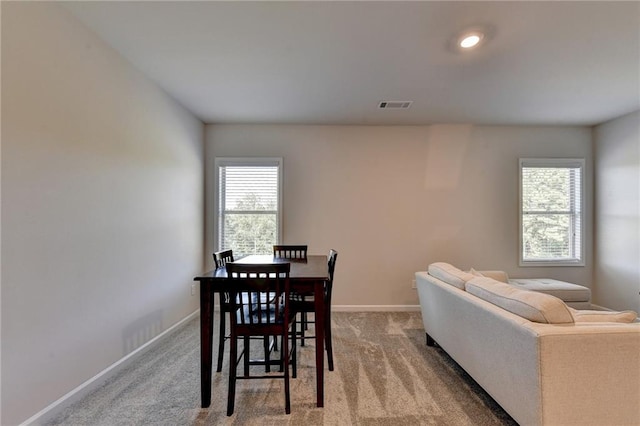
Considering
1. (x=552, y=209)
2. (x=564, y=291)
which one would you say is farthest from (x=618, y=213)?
(x=564, y=291)

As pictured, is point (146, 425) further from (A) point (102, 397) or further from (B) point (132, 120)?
(B) point (132, 120)

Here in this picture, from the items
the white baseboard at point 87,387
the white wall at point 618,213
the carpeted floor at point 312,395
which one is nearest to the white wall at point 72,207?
the white baseboard at point 87,387

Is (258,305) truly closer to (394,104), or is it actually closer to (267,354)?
(267,354)

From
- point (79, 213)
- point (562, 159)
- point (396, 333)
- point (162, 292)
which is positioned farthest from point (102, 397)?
point (562, 159)

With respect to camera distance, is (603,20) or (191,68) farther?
(191,68)

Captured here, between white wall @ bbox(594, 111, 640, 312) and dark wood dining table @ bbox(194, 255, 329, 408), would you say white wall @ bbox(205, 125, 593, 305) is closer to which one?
white wall @ bbox(594, 111, 640, 312)

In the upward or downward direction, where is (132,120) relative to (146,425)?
upward

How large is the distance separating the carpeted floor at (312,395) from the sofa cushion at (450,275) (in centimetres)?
76

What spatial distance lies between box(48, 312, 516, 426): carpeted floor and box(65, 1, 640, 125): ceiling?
8.68 ft

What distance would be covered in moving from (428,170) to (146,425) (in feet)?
13.5

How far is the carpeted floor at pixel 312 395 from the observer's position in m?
1.95

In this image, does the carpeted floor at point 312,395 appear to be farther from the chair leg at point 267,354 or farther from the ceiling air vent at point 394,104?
the ceiling air vent at point 394,104

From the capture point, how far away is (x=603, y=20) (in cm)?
207

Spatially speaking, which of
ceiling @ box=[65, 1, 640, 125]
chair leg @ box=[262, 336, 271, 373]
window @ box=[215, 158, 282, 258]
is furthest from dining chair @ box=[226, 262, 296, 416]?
window @ box=[215, 158, 282, 258]
